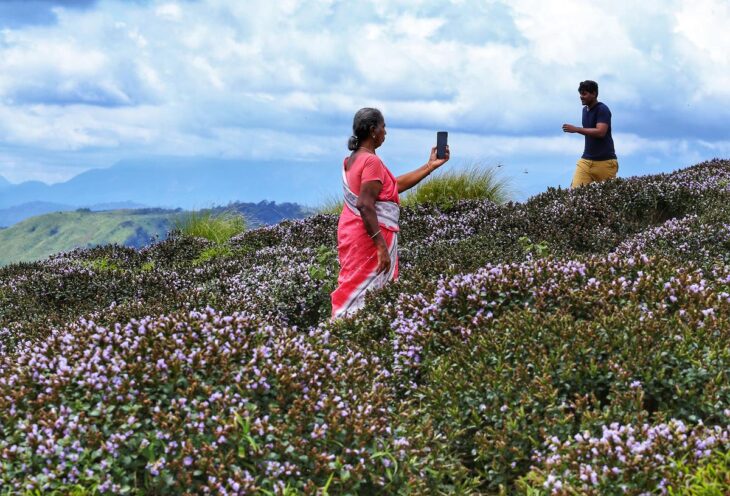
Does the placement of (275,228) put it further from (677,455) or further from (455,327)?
(677,455)

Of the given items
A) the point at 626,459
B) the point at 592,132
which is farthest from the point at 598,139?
the point at 626,459

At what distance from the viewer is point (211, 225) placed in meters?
20.3

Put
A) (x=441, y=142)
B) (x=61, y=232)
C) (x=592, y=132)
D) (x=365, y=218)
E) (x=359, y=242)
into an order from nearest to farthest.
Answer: (x=365, y=218)
(x=359, y=242)
(x=441, y=142)
(x=592, y=132)
(x=61, y=232)

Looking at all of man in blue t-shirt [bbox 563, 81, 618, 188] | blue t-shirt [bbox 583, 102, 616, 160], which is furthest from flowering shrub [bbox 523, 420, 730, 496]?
blue t-shirt [bbox 583, 102, 616, 160]

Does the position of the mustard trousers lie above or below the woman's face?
above

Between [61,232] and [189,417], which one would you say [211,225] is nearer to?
[189,417]

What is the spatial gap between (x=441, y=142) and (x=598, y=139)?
24.9 ft

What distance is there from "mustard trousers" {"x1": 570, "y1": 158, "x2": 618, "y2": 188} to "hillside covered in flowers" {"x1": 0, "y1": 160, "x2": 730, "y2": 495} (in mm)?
8756

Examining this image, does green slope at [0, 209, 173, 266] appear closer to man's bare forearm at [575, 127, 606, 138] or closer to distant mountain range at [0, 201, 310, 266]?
distant mountain range at [0, 201, 310, 266]

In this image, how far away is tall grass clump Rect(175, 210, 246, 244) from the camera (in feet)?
65.1

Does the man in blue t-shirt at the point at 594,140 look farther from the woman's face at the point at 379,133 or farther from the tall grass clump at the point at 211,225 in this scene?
the tall grass clump at the point at 211,225

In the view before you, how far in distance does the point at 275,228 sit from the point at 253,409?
41.4 feet

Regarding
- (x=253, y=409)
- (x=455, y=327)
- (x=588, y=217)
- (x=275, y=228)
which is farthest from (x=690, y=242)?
(x=275, y=228)

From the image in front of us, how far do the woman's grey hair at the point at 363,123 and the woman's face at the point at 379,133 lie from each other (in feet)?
0.12
